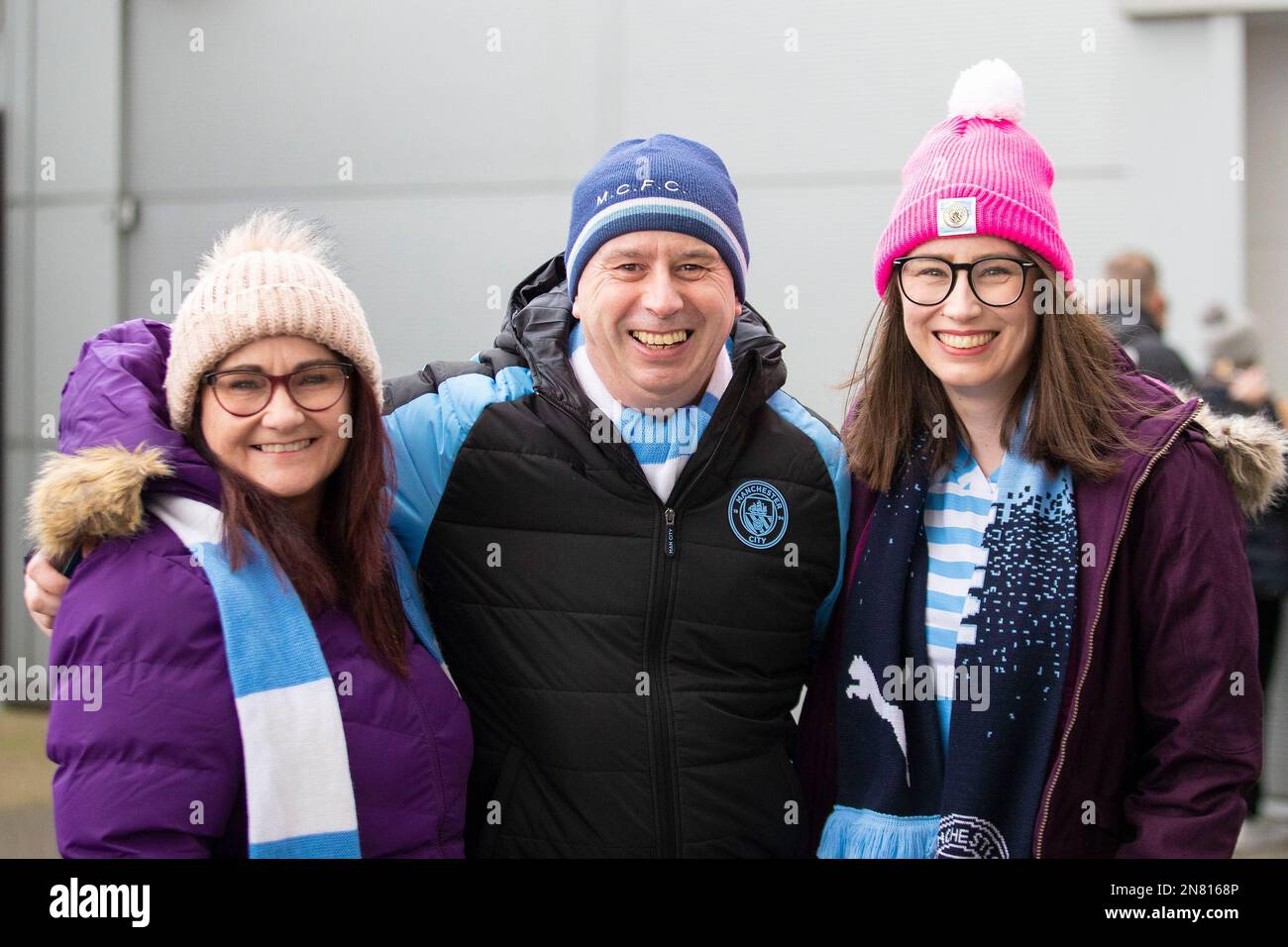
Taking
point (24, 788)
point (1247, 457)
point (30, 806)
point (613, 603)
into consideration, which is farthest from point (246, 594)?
point (24, 788)

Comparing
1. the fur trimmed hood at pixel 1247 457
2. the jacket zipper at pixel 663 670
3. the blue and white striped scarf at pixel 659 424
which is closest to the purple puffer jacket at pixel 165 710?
the jacket zipper at pixel 663 670

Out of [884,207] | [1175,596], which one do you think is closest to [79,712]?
[1175,596]

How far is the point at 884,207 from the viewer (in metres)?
5.48

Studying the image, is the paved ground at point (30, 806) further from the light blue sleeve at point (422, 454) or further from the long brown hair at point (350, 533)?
the long brown hair at point (350, 533)

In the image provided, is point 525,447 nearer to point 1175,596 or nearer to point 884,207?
point 1175,596

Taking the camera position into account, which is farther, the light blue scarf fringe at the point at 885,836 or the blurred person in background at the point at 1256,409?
the blurred person in background at the point at 1256,409

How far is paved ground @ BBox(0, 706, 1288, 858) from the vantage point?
16.0 ft

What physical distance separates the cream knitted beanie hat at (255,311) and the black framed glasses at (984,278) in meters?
1.02

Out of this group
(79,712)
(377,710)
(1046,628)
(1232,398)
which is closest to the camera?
(79,712)

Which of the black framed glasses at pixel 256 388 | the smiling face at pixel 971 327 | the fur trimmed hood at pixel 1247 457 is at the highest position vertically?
the smiling face at pixel 971 327

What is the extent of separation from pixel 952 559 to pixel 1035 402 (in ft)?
1.08

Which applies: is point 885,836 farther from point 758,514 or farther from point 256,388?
point 256,388

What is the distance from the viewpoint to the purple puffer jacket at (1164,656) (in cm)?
217
